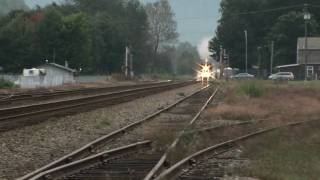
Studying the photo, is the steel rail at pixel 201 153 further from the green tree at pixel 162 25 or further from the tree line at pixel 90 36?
the green tree at pixel 162 25

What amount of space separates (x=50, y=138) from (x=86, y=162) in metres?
5.34

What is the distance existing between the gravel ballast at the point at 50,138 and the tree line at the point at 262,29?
3949 inches

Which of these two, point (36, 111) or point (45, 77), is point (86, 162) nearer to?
point (36, 111)

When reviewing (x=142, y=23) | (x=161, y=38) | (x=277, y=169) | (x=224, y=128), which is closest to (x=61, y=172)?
(x=277, y=169)

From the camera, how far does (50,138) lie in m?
18.2

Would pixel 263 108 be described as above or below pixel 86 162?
below

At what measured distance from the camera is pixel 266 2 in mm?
136125

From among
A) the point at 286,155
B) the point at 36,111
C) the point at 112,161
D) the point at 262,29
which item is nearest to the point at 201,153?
the point at 286,155

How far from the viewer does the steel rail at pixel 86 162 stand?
11.5m

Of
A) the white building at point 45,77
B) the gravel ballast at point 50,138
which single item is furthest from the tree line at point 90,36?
the gravel ballast at point 50,138

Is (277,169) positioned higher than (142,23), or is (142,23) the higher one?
(142,23)

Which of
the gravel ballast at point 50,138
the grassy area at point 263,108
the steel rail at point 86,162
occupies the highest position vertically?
the steel rail at point 86,162

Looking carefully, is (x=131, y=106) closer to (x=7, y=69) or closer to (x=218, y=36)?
(x=7, y=69)

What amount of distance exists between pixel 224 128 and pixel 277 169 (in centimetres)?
853
